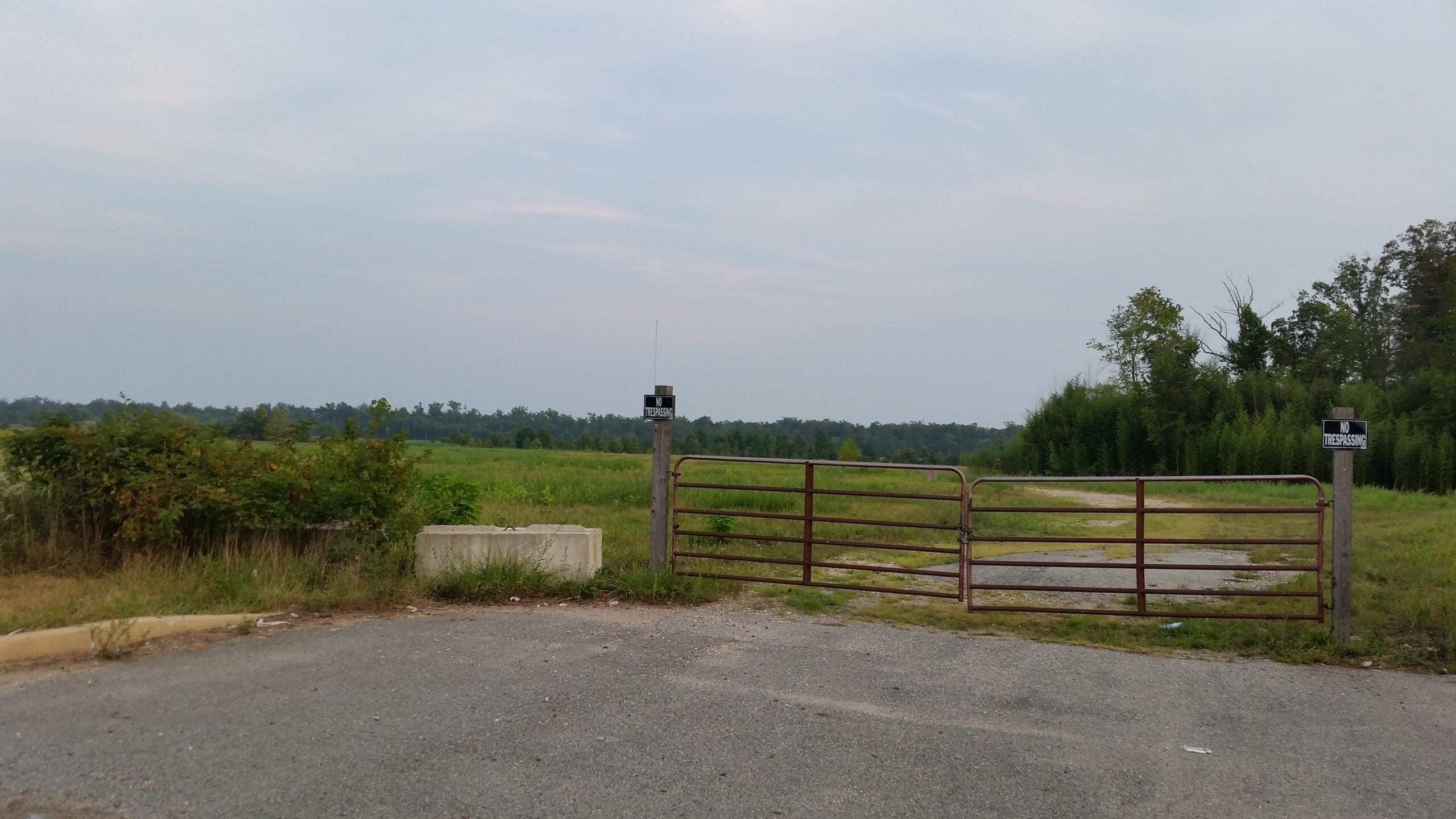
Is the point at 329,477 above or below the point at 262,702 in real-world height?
above

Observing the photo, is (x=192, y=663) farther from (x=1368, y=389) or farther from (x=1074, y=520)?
(x=1368, y=389)

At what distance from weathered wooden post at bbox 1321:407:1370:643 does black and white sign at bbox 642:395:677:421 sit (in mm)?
5533

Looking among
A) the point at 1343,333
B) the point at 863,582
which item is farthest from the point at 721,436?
the point at 863,582

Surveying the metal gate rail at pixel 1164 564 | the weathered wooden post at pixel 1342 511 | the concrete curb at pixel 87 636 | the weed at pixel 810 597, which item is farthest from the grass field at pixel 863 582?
the concrete curb at pixel 87 636

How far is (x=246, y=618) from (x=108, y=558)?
2390 millimetres

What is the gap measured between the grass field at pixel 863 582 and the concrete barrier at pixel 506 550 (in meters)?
0.21

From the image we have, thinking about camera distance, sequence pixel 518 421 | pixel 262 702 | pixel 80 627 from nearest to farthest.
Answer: pixel 262 702, pixel 80 627, pixel 518 421

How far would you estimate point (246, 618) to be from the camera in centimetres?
792

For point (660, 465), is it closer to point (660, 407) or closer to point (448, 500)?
point (660, 407)

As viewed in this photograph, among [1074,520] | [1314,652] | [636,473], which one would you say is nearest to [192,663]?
[1314,652]

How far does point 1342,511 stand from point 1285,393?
32.6 metres

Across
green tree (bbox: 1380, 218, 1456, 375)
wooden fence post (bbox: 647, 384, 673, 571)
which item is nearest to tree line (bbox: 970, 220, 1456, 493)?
green tree (bbox: 1380, 218, 1456, 375)

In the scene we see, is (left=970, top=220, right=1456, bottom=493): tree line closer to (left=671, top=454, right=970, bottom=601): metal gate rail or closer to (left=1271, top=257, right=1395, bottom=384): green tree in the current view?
(left=1271, top=257, right=1395, bottom=384): green tree

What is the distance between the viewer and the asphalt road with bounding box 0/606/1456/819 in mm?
4719
